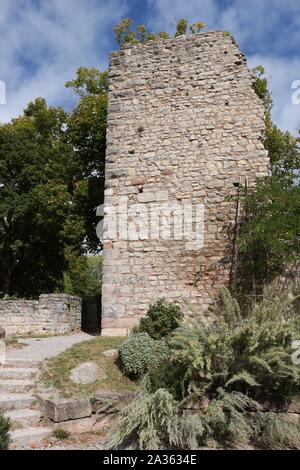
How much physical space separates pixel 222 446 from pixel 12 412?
104 inches

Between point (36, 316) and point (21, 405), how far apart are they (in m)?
6.75

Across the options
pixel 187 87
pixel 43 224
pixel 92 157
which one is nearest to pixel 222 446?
pixel 187 87

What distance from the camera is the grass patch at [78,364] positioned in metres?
5.96

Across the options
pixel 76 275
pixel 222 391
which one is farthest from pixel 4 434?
pixel 76 275

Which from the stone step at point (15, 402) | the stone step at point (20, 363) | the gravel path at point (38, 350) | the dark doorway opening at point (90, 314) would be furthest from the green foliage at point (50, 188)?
the stone step at point (15, 402)

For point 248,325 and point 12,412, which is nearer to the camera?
point 248,325

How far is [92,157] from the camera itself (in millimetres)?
15242

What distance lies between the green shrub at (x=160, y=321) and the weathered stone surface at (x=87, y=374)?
4.16ft

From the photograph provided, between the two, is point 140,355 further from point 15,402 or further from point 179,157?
point 179,157

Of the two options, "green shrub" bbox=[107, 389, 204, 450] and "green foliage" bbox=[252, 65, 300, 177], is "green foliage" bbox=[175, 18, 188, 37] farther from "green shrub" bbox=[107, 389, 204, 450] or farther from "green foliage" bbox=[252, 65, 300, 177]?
"green shrub" bbox=[107, 389, 204, 450]

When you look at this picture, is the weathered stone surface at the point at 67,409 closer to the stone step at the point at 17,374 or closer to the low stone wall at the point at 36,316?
the stone step at the point at 17,374

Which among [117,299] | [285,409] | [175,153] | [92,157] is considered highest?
[92,157]

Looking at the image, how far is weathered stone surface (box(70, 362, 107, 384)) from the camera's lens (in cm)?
629
